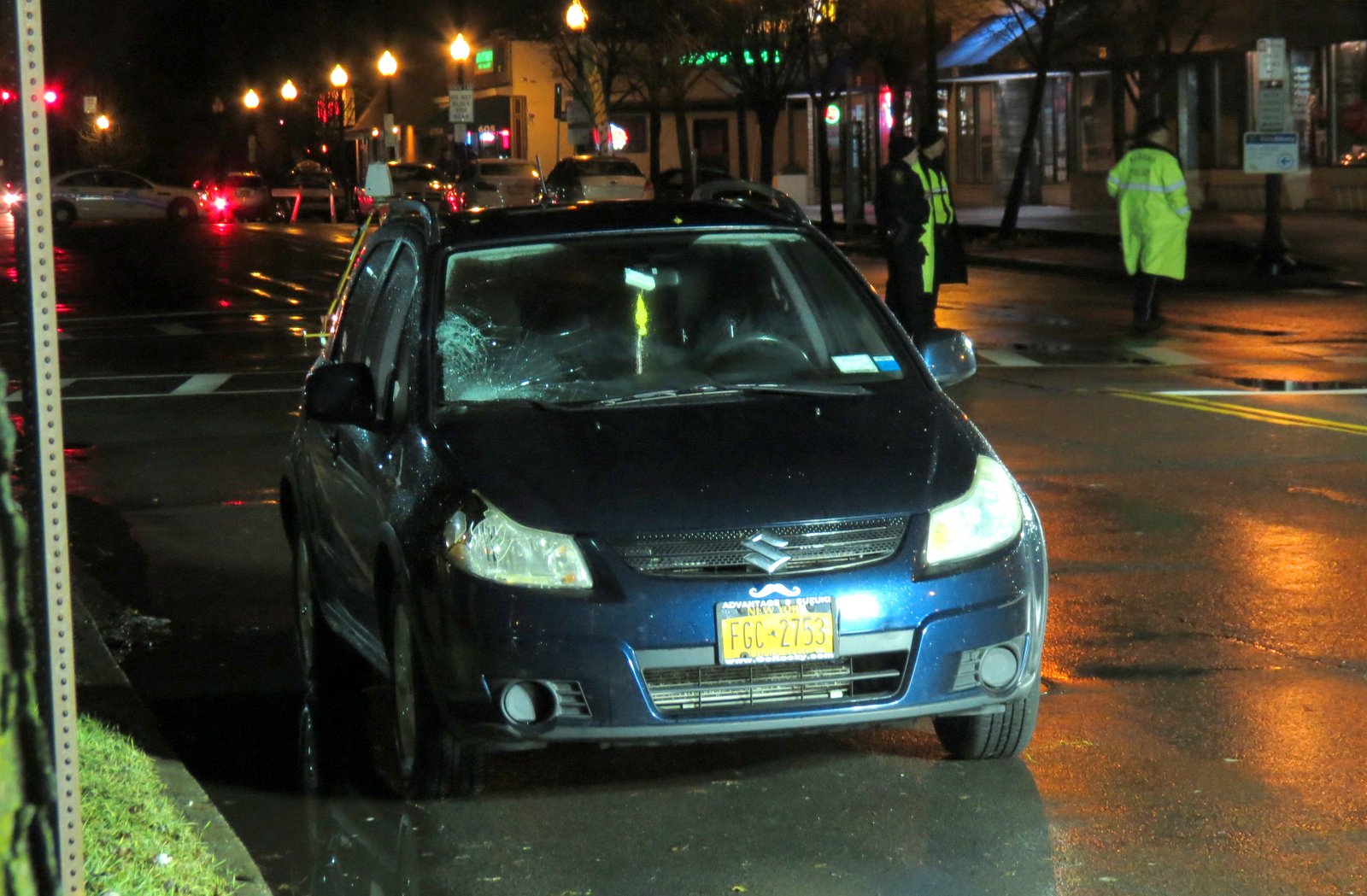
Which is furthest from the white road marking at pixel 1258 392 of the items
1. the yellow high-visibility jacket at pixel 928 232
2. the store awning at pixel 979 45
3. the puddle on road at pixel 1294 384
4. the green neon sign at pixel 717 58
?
the green neon sign at pixel 717 58

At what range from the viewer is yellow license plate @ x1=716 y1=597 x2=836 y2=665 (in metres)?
5.07

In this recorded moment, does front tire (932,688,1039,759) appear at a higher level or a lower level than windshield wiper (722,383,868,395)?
lower

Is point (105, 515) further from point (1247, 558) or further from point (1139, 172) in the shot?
point (1139, 172)

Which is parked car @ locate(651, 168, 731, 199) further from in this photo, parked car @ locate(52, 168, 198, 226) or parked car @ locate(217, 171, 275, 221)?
parked car @ locate(52, 168, 198, 226)

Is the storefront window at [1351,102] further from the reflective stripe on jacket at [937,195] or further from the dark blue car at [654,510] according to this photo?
the dark blue car at [654,510]

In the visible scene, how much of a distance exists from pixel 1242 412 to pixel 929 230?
4.27 metres

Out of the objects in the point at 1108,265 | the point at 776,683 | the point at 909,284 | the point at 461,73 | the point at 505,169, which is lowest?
the point at 776,683

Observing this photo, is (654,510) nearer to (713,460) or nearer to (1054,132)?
(713,460)

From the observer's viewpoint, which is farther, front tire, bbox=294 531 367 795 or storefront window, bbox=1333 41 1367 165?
storefront window, bbox=1333 41 1367 165

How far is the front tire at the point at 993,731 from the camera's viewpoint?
564 centimetres

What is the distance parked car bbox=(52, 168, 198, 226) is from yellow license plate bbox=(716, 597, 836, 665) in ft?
170

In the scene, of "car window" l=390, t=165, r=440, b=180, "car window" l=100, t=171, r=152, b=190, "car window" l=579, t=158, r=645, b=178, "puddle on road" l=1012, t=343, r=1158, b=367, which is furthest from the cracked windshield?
"car window" l=100, t=171, r=152, b=190

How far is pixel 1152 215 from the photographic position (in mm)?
18766

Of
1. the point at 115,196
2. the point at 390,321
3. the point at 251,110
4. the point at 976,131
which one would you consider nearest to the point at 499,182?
the point at 976,131
